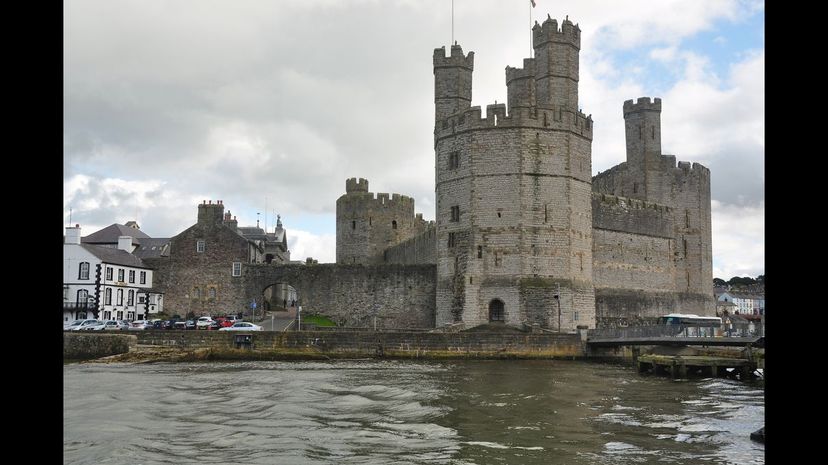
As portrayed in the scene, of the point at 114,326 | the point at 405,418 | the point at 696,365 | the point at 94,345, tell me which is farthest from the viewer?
the point at 114,326

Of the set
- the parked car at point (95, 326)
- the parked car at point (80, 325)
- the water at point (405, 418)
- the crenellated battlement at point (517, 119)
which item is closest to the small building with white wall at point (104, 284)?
the parked car at point (80, 325)

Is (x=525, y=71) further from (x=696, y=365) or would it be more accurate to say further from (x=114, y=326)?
(x=114, y=326)

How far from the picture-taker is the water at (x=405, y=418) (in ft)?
39.3

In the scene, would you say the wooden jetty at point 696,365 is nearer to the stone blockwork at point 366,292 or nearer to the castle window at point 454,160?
Answer: the castle window at point 454,160

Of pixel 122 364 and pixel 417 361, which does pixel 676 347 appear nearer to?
pixel 417 361

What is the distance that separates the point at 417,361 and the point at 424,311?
32.2ft

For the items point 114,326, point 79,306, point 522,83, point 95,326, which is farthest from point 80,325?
point 522,83

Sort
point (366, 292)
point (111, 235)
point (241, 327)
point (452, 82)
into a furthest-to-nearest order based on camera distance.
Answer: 1. point (111, 235)
2. point (452, 82)
3. point (366, 292)
4. point (241, 327)

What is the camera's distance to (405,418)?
51.5 ft

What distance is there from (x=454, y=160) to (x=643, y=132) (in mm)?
16181

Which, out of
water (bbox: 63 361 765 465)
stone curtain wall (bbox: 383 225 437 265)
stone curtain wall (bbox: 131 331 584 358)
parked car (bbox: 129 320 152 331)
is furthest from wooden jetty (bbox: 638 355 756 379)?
parked car (bbox: 129 320 152 331)

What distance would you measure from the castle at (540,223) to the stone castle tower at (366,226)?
20.2 feet

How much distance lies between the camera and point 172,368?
28094 millimetres
